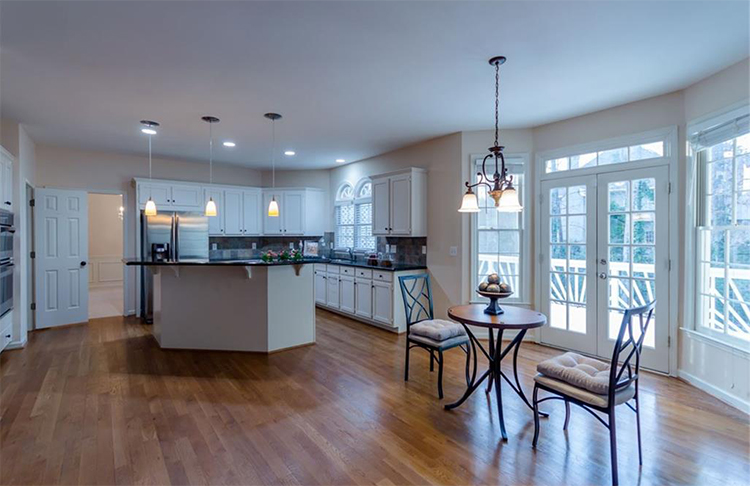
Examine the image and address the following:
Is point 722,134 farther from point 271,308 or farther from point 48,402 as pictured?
point 48,402

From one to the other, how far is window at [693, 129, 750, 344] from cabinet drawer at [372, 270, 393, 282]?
3.21 meters

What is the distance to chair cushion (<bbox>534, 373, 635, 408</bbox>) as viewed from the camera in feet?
6.94

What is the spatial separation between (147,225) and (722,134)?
7.03 meters

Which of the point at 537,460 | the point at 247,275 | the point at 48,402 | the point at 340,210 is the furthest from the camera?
the point at 340,210

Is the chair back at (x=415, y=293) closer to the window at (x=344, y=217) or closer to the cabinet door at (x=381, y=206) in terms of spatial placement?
the cabinet door at (x=381, y=206)

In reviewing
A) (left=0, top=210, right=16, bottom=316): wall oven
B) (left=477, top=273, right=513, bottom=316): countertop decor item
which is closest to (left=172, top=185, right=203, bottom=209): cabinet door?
(left=0, top=210, right=16, bottom=316): wall oven

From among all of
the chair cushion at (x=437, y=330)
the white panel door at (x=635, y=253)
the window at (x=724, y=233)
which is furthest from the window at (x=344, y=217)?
the window at (x=724, y=233)

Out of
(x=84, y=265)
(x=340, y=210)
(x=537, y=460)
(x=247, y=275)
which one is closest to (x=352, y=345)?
(x=247, y=275)

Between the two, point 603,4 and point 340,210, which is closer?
point 603,4

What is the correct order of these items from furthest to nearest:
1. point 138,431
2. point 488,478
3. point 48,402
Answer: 1. point 48,402
2. point 138,431
3. point 488,478

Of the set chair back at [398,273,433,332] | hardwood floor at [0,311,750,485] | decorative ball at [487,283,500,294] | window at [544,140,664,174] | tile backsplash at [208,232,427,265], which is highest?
window at [544,140,664,174]

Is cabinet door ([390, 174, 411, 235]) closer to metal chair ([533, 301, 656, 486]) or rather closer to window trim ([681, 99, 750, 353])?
window trim ([681, 99, 750, 353])

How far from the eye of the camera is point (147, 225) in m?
5.89

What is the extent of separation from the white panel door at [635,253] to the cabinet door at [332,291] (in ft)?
12.3
